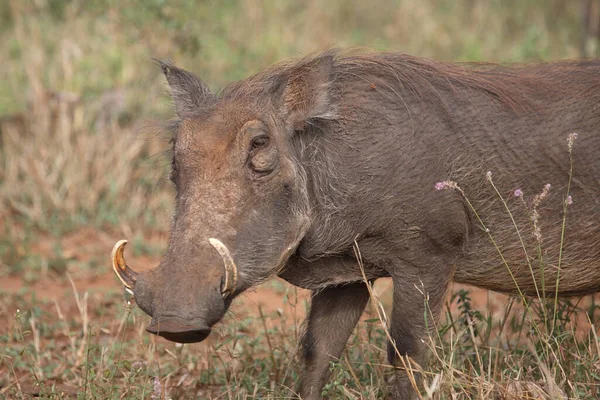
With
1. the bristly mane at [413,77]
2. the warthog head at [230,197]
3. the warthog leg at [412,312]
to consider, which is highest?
the bristly mane at [413,77]

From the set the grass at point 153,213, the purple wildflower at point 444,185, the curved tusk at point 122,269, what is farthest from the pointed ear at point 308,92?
the curved tusk at point 122,269

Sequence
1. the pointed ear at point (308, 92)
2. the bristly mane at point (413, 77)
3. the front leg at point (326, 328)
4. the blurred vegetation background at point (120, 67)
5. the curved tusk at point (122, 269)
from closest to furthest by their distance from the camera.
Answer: the curved tusk at point (122, 269), the pointed ear at point (308, 92), the bristly mane at point (413, 77), the front leg at point (326, 328), the blurred vegetation background at point (120, 67)

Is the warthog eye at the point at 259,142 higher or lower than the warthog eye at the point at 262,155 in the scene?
higher

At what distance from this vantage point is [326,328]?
3.96 metres

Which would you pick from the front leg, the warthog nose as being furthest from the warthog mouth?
the front leg

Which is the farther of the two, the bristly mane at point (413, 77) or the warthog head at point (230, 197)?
the bristly mane at point (413, 77)

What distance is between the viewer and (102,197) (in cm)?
712

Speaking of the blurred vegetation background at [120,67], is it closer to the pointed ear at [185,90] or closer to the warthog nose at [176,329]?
the pointed ear at [185,90]

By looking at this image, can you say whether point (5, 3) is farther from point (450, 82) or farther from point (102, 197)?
point (450, 82)

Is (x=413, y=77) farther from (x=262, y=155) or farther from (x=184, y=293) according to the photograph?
(x=184, y=293)

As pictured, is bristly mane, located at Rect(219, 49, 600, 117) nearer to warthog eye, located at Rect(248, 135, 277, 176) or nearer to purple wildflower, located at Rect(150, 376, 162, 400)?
warthog eye, located at Rect(248, 135, 277, 176)

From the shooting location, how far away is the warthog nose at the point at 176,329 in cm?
→ 287

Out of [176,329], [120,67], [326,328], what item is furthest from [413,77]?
[120,67]

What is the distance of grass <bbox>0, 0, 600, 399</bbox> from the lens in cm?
376
